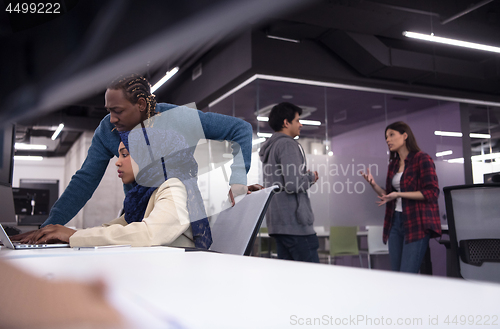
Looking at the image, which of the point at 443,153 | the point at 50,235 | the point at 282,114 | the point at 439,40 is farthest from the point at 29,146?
the point at 50,235

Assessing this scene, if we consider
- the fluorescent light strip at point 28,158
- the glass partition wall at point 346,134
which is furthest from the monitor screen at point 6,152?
the fluorescent light strip at point 28,158

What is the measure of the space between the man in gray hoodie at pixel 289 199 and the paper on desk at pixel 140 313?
7.80 ft

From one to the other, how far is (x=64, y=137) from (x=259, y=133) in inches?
396

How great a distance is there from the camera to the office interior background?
4820 mm

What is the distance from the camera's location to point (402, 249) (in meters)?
2.80

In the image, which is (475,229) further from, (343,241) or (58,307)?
(343,241)

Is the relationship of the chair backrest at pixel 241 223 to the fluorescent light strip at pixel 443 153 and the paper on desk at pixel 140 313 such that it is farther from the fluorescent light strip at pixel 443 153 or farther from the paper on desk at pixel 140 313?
the fluorescent light strip at pixel 443 153

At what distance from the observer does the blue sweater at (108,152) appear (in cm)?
170

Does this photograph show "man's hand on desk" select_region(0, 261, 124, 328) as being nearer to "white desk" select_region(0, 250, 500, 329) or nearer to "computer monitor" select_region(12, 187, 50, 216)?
"white desk" select_region(0, 250, 500, 329)

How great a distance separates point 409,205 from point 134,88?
2139 millimetres

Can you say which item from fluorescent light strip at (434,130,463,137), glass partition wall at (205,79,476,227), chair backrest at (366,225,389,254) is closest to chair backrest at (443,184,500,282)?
glass partition wall at (205,79,476,227)

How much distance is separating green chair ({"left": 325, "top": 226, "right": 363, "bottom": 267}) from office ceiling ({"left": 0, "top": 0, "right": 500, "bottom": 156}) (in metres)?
1.79

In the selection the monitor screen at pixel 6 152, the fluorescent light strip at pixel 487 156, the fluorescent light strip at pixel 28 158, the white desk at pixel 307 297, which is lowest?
the white desk at pixel 307 297

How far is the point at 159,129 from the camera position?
158 centimetres
